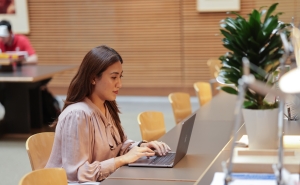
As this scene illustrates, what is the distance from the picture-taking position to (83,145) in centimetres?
289

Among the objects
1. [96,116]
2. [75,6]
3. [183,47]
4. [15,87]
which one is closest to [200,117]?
[96,116]

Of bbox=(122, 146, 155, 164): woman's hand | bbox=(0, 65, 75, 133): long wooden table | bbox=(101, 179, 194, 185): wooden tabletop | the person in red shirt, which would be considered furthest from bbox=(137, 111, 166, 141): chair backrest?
the person in red shirt

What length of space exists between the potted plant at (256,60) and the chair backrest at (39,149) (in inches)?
48.6

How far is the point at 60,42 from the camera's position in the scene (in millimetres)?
9125

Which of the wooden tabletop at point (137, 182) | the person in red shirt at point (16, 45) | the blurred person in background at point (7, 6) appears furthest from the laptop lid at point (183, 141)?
the blurred person in background at point (7, 6)

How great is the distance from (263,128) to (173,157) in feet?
2.00

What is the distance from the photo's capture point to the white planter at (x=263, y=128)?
254cm

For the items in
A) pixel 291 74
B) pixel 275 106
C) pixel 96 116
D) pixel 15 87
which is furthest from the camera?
pixel 15 87

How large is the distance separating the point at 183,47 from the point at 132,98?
1.24m

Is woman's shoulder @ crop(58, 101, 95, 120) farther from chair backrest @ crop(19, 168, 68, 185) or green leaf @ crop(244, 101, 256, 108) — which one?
green leaf @ crop(244, 101, 256, 108)

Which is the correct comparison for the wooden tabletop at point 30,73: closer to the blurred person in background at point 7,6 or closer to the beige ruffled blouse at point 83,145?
the blurred person in background at point 7,6

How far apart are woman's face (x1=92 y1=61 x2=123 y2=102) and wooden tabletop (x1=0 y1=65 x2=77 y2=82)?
116 inches

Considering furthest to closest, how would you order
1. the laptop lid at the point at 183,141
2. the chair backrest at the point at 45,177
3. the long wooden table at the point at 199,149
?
the laptop lid at the point at 183,141 → the long wooden table at the point at 199,149 → the chair backrest at the point at 45,177

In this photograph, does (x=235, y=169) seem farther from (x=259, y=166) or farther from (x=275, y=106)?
(x=275, y=106)
